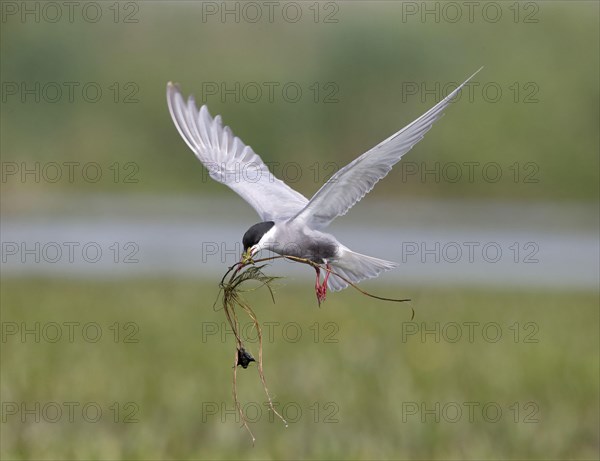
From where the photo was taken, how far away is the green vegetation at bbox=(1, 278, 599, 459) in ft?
19.2

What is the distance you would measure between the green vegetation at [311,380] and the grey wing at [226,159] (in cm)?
60

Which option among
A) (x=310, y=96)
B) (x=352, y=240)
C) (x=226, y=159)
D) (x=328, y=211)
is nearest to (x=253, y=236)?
(x=328, y=211)

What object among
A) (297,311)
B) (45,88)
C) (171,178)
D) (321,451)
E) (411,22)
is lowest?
(321,451)

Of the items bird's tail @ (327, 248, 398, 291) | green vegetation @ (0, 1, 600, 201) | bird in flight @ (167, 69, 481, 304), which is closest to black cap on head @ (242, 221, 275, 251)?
bird in flight @ (167, 69, 481, 304)

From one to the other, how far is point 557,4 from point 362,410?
58.1 feet

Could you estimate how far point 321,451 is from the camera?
5.48m

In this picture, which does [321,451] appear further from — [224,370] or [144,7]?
[144,7]

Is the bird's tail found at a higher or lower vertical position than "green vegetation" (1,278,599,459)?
higher

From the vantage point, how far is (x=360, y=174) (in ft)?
11.7

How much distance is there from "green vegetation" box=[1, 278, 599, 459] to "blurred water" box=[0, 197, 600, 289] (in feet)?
9.91

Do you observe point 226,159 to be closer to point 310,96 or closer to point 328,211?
point 328,211

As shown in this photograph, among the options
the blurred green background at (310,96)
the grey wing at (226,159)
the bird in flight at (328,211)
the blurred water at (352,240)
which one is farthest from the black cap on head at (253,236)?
the blurred green background at (310,96)

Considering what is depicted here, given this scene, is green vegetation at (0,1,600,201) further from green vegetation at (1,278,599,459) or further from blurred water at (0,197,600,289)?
green vegetation at (1,278,599,459)

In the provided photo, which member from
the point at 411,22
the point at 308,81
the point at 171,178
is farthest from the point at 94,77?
the point at 411,22
